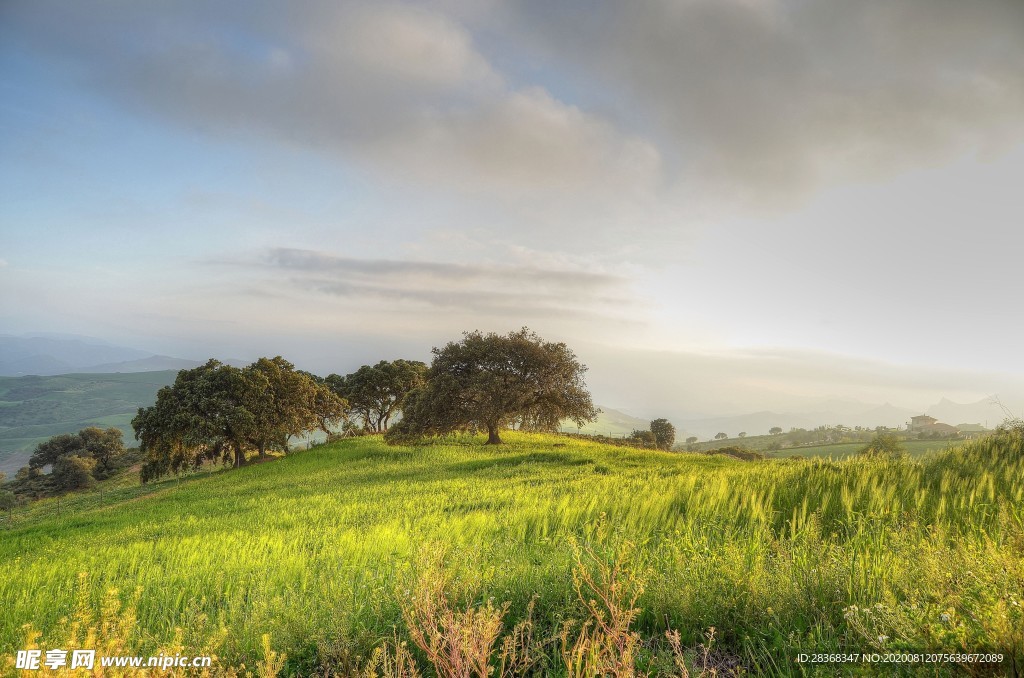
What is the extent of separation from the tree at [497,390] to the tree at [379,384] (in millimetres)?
18968

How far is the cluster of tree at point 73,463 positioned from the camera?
5817cm

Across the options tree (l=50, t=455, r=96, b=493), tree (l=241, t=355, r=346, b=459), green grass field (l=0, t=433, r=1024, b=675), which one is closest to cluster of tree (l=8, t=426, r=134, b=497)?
tree (l=50, t=455, r=96, b=493)

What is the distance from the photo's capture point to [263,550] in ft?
27.3

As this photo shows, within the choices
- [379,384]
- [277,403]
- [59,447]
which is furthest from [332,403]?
[59,447]

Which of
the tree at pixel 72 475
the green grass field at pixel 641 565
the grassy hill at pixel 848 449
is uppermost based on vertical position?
the green grass field at pixel 641 565

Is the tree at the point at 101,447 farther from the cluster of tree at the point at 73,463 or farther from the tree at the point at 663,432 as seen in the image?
the tree at the point at 663,432

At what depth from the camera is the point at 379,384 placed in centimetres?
5359

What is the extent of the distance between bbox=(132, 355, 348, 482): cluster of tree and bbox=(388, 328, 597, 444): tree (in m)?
11.1

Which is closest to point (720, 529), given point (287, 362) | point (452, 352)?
point (452, 352)

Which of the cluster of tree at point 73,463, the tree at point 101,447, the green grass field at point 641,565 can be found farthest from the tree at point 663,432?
the tree at point 101,447

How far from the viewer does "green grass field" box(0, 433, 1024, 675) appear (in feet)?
12.6

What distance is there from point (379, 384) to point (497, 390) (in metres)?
25.6

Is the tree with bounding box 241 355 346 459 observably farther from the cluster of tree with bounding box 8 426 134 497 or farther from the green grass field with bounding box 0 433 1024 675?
the cluster of tree with bounding box 8 426 134 497

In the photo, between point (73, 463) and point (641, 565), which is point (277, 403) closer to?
point (641, 565)
